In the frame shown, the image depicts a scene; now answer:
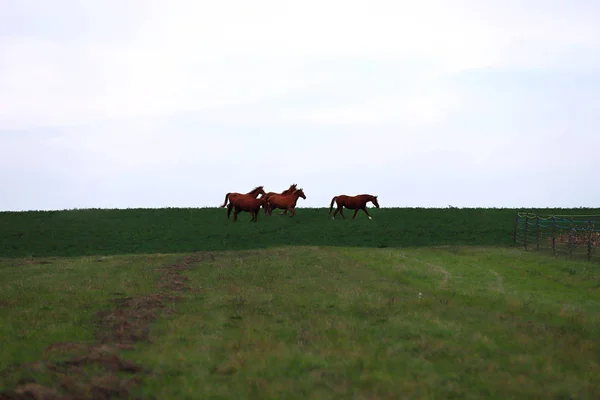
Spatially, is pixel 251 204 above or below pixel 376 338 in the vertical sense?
above

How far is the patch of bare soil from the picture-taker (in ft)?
35.0

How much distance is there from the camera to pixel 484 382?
37.7 ft

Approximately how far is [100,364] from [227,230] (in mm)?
35741

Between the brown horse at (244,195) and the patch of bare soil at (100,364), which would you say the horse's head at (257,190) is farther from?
the patch of bare soil at (100,364)

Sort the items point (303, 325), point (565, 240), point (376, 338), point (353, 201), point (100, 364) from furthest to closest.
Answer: point (353, 201)
point (565, 240)
point (303, 325)
point (376, 338)
point (100, 364)

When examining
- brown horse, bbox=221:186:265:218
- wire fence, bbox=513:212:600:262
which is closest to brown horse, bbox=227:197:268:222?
brown horse, bbox=221:186:265:218

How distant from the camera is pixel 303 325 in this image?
627 inches

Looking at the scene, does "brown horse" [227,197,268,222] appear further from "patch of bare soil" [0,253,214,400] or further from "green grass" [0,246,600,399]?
"patch of bare soil" [0,253,214,400]

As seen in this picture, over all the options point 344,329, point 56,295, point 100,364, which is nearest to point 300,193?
point 56,295

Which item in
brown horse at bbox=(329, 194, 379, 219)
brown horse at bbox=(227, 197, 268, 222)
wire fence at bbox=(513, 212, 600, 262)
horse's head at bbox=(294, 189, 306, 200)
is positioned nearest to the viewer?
wire fence at bbox=(513, 212, 600, 262)

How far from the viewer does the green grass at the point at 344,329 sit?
11328 millimetres

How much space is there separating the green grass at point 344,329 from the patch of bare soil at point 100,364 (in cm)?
35

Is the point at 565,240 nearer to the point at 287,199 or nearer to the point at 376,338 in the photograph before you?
the point at 287,199

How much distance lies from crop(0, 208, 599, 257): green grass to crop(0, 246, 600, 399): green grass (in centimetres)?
1368
